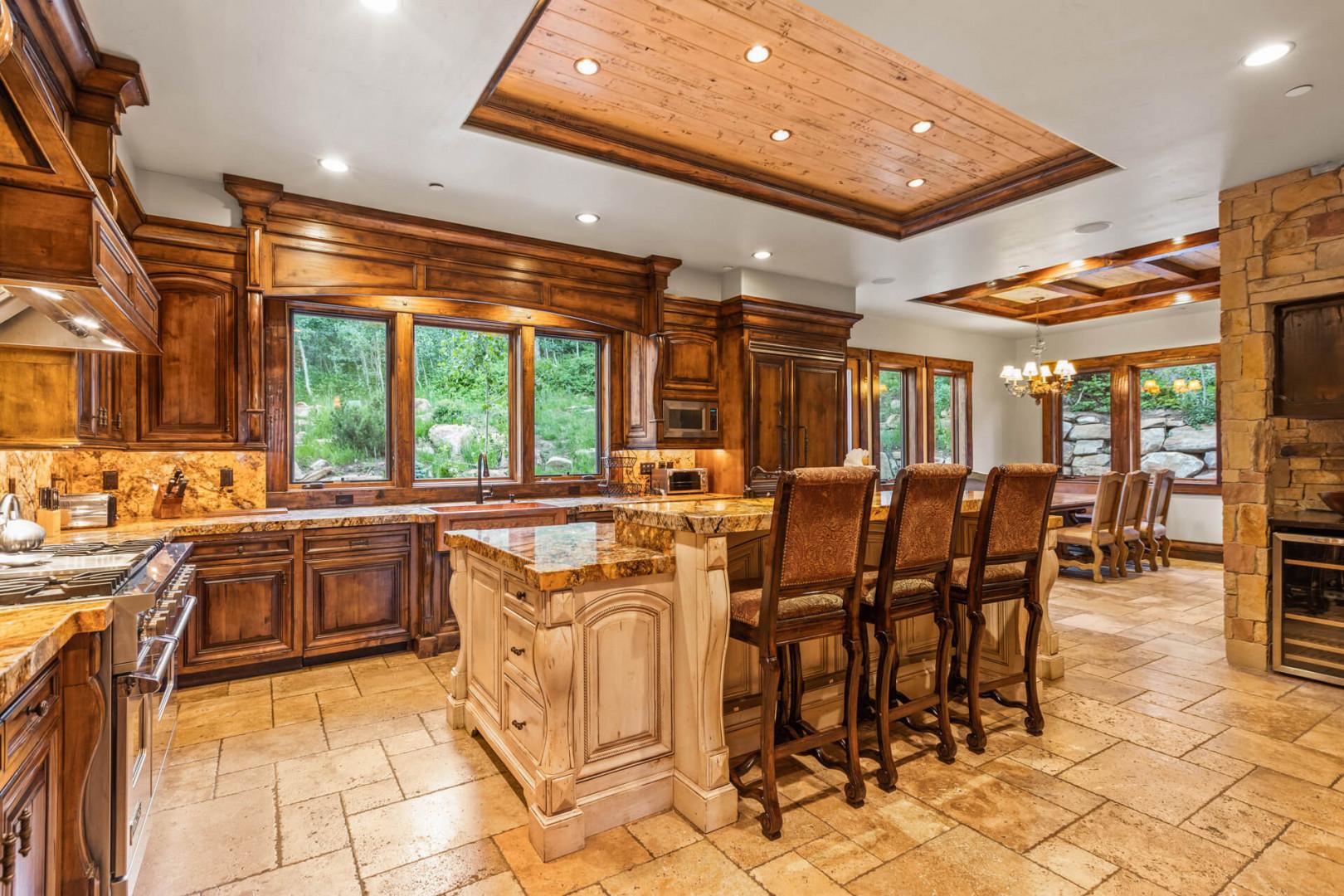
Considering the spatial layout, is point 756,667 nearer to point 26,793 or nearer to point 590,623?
point 590,623

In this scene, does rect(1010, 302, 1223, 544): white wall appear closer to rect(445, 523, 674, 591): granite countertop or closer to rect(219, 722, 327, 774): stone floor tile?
rect(445, 523, 674, 591): granite countertop

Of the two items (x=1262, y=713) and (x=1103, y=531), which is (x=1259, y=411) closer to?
(x=1262, y=713)

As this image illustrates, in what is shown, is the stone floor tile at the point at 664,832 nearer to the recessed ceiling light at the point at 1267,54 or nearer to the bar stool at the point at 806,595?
the bar stool at the point at 806,595

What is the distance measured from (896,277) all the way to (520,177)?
12.1 feet

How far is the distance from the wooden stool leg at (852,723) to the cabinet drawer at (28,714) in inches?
83.6

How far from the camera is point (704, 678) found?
2250 mm

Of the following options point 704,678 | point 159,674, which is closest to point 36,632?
point 159,674

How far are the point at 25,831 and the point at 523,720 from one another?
1.32 meters

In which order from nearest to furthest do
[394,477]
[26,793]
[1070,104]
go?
[26,793] < [1070,104] < [394,477]

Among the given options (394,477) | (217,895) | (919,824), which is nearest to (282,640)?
(394,477)

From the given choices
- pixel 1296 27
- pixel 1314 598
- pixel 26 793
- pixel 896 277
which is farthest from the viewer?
pixel 896 277

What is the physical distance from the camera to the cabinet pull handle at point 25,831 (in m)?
1.29

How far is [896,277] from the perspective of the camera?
6062 mm

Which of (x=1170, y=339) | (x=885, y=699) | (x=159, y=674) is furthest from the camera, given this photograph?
(x=1170, y=339)
